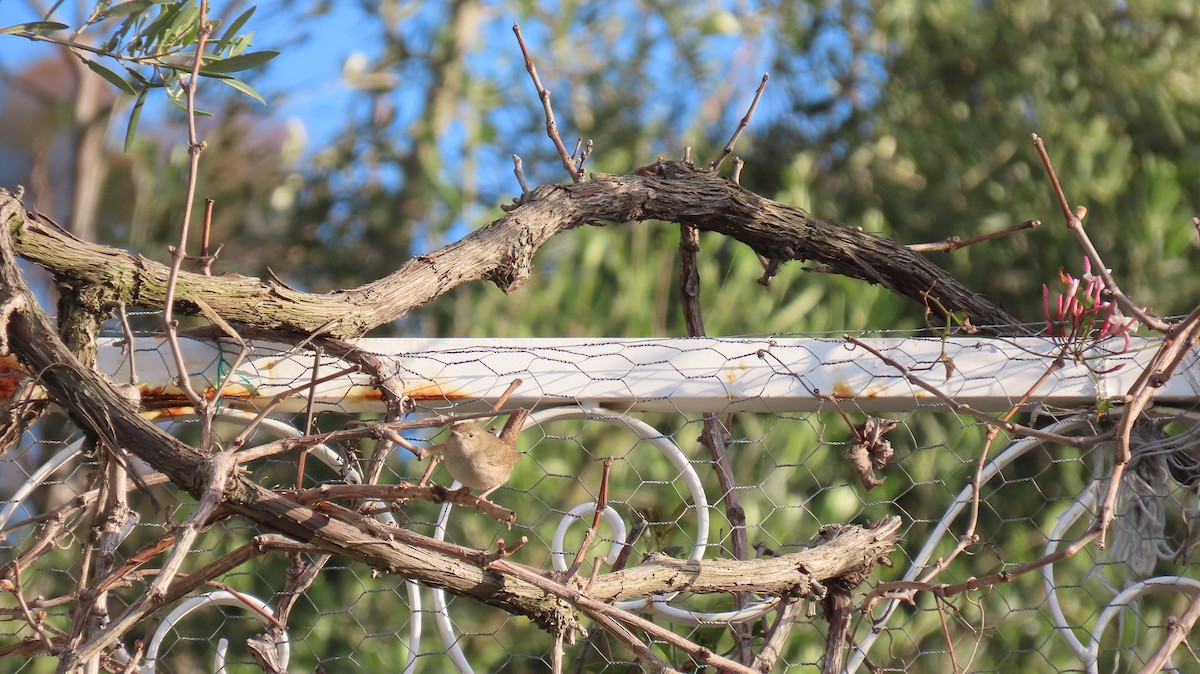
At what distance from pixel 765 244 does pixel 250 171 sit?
3.18 meters

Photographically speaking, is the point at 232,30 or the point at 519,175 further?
the point at 519,175

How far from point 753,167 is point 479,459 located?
9.08 ft

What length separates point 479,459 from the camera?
753mm

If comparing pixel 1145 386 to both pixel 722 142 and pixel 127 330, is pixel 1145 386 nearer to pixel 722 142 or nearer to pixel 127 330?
pixel 127 330

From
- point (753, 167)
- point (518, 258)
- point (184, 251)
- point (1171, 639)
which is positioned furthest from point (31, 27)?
point (753, 167)

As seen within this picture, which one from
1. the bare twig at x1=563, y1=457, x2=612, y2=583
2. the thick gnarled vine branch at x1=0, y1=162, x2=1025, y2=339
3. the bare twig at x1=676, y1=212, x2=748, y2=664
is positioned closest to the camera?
the bare twig at x1=563, y1=457, x2=612, y2=583

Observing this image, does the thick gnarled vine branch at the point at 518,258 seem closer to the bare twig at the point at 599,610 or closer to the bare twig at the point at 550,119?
the bare twig at the point at 550,119

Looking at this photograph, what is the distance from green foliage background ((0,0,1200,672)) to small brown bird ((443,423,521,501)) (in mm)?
1753

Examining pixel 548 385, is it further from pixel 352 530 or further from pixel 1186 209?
pixel 1186 209

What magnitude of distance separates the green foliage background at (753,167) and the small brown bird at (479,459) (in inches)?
69.0

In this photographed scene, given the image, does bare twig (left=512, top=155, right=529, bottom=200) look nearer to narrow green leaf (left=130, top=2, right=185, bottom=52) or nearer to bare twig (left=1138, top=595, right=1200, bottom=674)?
narrow green leaf (left=130, top=2, right=185, bottom=52)

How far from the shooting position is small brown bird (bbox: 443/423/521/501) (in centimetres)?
75

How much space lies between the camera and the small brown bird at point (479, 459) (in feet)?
2.45

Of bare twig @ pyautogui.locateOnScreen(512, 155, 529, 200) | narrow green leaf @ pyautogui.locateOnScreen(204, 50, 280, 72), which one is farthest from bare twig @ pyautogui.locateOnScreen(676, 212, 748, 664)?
narrow green leaf @ pyautogui.locateOnScreen(204, 50, 280, 72)
